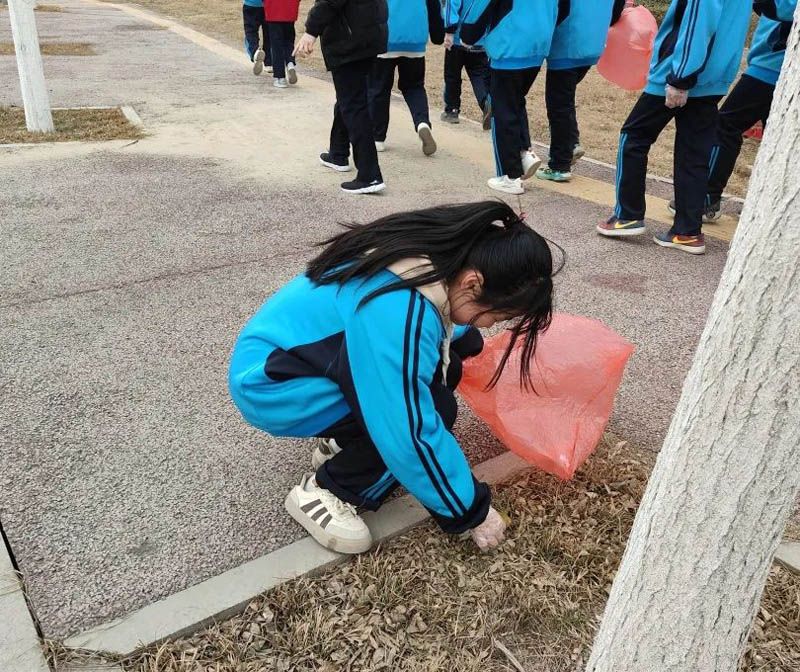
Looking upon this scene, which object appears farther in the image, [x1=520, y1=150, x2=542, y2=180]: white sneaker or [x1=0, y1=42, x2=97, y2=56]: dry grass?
[x1=0, y1=42, x2=97, y2=56]: dry grass

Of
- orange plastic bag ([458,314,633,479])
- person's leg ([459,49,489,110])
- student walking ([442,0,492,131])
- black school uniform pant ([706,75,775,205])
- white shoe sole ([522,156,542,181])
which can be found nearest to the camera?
orange plastic bag ([458,314,633,479])

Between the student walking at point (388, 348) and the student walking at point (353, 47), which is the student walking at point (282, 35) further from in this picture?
the student walking at point (388, 348)

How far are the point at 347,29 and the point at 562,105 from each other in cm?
165

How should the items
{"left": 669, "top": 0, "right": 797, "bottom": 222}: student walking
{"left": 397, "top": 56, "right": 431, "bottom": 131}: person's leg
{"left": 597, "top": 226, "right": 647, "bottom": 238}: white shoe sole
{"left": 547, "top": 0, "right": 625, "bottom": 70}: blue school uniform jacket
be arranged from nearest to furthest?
1. {"left": 669, "top": 0, "right": 797, "bottom": 222}: student walking
2. {"left": 597, "top": 226, "right": 647, "bottom": 238}: white shoe sole
3. {"left": 547, "top": 0, "right": 625, "bottom": 70}: blue school uniform jacket
4. {"left": 397, "top": 56, "right": 431, "bottom": 131}: person's leg

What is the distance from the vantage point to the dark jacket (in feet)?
14.2

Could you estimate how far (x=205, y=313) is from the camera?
3.16m

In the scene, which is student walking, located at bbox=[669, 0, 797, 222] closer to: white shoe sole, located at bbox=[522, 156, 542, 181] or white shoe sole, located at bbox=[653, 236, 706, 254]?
white shoe sole, located at bbox=[653, 236, 706, 254]

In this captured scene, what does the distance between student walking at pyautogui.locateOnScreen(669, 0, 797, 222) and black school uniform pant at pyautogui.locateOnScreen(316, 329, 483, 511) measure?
9.94 feet

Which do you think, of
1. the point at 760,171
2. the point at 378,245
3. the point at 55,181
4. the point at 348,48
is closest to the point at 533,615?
the point at 378,245

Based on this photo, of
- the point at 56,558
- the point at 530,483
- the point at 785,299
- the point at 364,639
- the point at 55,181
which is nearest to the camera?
the point at 785,299

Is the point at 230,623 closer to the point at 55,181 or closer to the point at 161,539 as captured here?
the point at 161,539

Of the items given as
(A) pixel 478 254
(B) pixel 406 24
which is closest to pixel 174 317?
(A) pixel 478 254

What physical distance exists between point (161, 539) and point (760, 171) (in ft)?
5.35

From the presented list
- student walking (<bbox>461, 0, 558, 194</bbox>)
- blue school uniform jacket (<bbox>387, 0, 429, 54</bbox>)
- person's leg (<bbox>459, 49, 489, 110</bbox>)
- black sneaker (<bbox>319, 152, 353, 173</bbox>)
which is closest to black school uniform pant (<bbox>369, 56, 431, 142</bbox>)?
blue school uniform jacket (<bbox>387, 0, 429, 54</bbox>)
